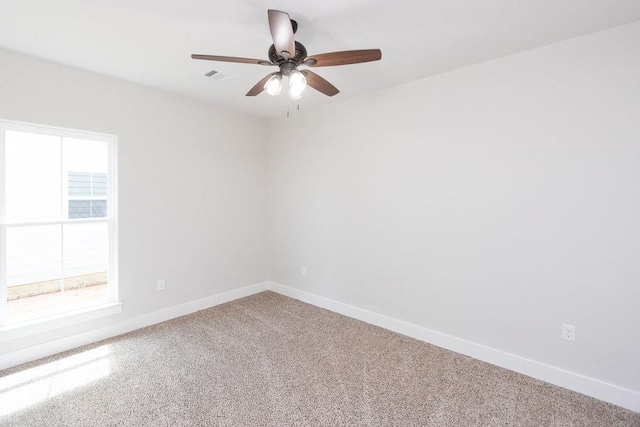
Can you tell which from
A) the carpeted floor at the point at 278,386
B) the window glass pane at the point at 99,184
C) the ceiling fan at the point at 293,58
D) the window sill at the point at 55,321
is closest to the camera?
the ceiling fan at the point at 293,58

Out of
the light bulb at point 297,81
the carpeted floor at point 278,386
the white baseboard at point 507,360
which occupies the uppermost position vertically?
the light bulb at point 297,81

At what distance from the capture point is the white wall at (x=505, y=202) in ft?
6.89

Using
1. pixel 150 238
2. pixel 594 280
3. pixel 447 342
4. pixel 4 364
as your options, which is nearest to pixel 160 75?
pixel 150 238

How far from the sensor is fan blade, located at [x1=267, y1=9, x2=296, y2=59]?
152 centimetres

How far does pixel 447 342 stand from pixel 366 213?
150 cm

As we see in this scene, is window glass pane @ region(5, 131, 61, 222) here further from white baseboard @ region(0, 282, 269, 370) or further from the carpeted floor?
the carpeted floor

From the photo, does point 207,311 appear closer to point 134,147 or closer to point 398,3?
point 134,147

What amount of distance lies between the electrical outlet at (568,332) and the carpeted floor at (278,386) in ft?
1.24

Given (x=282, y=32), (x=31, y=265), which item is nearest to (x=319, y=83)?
(x=282, y=32)

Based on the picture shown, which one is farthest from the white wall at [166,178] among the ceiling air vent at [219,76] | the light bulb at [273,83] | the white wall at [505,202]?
the light bulb at [273,83]

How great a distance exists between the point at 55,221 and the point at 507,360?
4105 millimetres

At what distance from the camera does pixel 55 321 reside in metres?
2.73

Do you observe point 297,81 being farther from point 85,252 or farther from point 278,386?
point 85,252

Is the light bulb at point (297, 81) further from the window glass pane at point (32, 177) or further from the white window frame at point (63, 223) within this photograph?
the window glass pane at point (32, 177)
